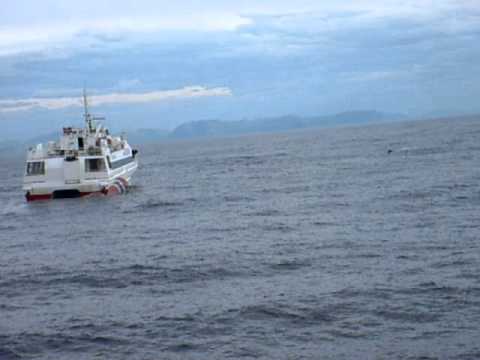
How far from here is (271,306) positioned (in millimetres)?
17516

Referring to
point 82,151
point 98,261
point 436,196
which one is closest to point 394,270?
point 98,261

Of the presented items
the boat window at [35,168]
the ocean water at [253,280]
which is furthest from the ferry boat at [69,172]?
the ocean water at [253,280]

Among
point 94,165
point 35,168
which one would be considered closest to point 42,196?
point 35,168

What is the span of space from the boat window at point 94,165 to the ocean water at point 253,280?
9.03m

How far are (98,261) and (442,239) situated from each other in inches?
450

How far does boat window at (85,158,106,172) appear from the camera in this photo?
5022 cm

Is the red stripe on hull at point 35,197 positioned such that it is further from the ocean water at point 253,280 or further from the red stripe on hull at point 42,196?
the ocean water at point 253,280

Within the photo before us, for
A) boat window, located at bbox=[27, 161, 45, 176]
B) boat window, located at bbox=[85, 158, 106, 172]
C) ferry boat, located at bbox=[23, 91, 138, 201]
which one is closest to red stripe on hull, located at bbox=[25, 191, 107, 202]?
ferry boat, located at bbox=[23, 91, 138, 201]

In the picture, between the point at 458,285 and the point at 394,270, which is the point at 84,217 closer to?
the point at 394,270

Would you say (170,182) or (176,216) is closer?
(176,216)

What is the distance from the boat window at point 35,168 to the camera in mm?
49781

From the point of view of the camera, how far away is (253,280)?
67.4 ft

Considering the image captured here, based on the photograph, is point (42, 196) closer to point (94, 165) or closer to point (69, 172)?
point (69, 172)

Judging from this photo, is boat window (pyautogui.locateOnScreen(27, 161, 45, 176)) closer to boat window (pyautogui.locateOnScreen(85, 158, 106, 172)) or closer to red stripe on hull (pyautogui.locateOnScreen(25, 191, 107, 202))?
red stripe on hull (pyautogui.locateOnScreen(25, 191, 107, 202))
